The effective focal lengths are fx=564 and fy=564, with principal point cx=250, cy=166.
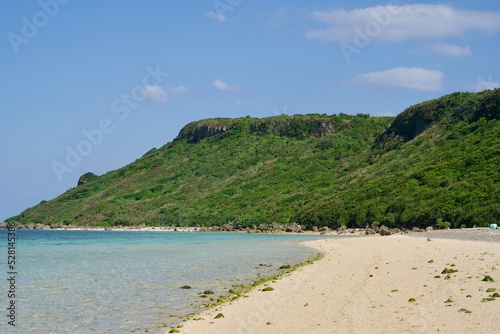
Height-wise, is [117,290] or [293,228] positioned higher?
[293,228]

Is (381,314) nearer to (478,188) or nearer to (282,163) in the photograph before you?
(478,188)

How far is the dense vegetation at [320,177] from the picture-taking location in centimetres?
7462

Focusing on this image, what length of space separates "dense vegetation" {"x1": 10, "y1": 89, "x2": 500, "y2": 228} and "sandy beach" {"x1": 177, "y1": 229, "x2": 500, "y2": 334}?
3848 centimetres

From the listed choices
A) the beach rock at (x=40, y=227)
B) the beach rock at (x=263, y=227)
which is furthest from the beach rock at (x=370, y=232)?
the beach rock at (x=40, y=227)

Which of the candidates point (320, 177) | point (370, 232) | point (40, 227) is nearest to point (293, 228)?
point (370, 232)

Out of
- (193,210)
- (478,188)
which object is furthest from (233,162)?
(478,188)

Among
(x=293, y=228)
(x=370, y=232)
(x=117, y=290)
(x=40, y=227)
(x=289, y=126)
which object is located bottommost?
(x=117, y=290)

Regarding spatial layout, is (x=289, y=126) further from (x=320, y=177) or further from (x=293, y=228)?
(x=293, y=228)

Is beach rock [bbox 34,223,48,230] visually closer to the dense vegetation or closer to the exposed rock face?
the dense vegetation

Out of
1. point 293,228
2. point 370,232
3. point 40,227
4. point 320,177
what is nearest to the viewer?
point 370,232

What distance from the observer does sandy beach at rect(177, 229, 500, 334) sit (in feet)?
42.2

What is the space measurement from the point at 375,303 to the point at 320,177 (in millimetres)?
115399

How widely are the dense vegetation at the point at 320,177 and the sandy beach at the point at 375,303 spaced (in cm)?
3848

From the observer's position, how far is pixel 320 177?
5133 inches
